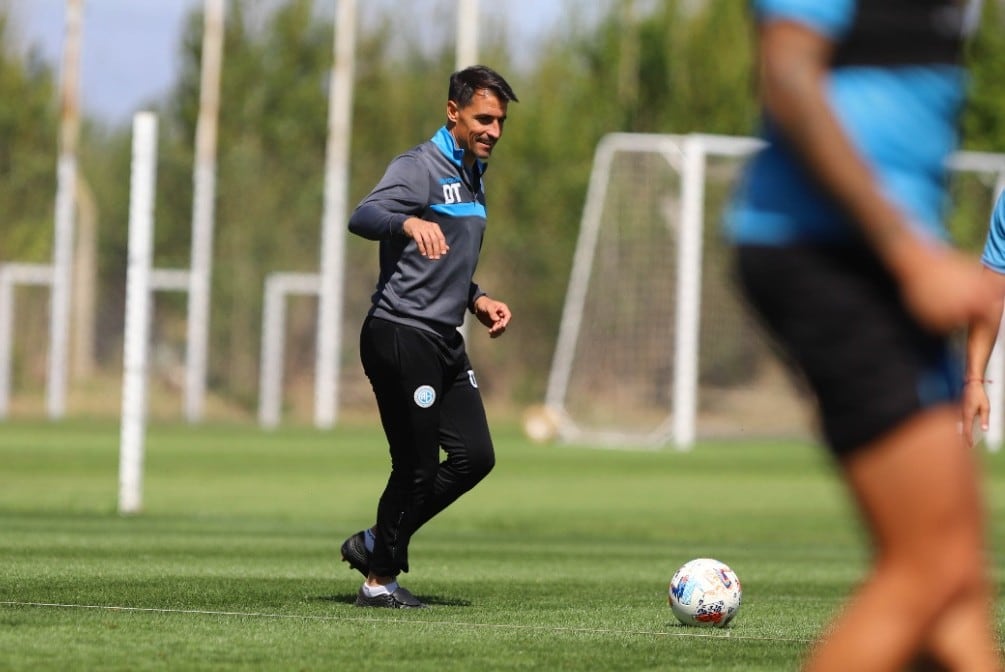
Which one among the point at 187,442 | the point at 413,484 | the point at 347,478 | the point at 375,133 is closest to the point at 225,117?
the point at 375,133

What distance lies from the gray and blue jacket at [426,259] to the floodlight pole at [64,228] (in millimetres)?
30664

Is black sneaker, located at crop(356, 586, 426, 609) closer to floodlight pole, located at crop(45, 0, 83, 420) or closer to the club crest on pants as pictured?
the club crest on pants

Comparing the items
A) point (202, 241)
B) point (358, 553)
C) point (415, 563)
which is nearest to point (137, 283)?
point (415, 563)

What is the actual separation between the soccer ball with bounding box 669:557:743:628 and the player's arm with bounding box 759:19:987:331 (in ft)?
15.0

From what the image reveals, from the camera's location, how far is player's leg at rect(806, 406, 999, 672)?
12.1 feet

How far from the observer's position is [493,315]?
28.0ft

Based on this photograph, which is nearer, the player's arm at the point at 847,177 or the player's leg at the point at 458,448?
the player's arm at the point at 847,177

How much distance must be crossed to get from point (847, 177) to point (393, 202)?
4665 millimetres

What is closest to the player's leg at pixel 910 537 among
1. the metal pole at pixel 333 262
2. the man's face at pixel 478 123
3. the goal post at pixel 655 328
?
the man's face at pixel 478 123

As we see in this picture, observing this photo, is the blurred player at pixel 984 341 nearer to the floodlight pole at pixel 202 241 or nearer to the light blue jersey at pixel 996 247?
the light blue jersey at pixel 996 247

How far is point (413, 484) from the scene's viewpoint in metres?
8.51

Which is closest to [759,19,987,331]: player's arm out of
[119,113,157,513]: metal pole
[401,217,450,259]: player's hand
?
[401,217,450,259]: player's hand

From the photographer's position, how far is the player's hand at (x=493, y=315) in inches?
335

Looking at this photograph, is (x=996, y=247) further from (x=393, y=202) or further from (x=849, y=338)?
(x=849, y=338)
